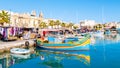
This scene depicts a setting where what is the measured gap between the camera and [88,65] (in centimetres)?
2652

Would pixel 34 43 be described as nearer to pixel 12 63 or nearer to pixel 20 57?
pixel 20 57

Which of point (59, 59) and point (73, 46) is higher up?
point (73, 46)

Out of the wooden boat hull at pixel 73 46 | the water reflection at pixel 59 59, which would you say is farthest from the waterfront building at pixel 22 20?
the water reflection at pixel 59 59

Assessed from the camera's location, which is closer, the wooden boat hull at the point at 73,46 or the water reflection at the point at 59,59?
the water reflection at the point at 59,59

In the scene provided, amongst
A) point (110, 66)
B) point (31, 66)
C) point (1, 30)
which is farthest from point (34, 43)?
point (110, 66)

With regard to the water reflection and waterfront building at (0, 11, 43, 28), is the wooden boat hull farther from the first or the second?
waterfront building at (0, 11, 43, 28)

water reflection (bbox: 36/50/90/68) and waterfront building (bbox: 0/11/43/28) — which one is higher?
waterfront building (bbox: 0/11/43/28)

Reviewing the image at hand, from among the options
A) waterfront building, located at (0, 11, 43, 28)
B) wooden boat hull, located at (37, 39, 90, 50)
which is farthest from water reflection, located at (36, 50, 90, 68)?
waterfront building, located at (0, 11, 43, 28)

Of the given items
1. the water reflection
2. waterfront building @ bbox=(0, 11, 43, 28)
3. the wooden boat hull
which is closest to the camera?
the water reflection

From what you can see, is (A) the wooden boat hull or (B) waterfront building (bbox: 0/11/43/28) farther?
(B) waterfront building (bbox: 0/11/43/28)

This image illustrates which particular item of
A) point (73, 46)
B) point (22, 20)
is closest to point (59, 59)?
point (73, 46)

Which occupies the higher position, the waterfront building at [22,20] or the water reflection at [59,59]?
the waterfront building at [22,20]

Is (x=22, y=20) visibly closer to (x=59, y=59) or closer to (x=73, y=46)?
(x=73, y=46)

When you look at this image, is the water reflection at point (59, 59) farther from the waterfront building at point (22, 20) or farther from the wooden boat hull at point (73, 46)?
the waterfront building at point (22, 20)
